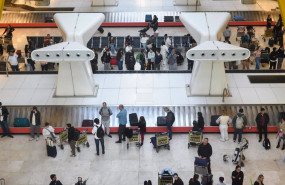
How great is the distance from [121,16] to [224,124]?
14.9 m

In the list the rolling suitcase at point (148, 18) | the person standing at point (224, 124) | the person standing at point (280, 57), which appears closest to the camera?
the person standing at point (224, 124)

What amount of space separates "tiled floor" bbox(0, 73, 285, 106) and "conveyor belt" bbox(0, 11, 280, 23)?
30.5 feet

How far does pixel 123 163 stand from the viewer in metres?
17.8

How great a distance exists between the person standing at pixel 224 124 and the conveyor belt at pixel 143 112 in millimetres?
1109

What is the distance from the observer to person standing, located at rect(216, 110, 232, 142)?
60.3 ft

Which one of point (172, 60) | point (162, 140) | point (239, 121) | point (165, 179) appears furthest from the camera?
point (172, 60)

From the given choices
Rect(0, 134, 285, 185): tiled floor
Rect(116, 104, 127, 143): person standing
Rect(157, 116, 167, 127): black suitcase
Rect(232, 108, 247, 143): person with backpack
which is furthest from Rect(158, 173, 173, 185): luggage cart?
Rect(232, 108, 247, 143): person with backpack

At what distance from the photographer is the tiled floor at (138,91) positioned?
20.6m

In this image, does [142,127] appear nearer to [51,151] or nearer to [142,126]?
[142,126]

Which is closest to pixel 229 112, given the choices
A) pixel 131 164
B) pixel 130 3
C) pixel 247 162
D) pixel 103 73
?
pixel 247 162

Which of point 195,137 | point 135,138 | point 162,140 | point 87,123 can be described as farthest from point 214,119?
point 87,123

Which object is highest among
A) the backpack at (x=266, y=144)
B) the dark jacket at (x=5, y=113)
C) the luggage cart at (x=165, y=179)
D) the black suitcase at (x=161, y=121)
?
the dark jacket at (x=5, y=113)

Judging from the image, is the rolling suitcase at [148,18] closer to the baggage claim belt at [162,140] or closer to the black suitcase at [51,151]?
the baggage claim belt at [162,140]

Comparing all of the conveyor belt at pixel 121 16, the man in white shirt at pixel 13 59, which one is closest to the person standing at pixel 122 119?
the man in white shirt at pixel 13 59
